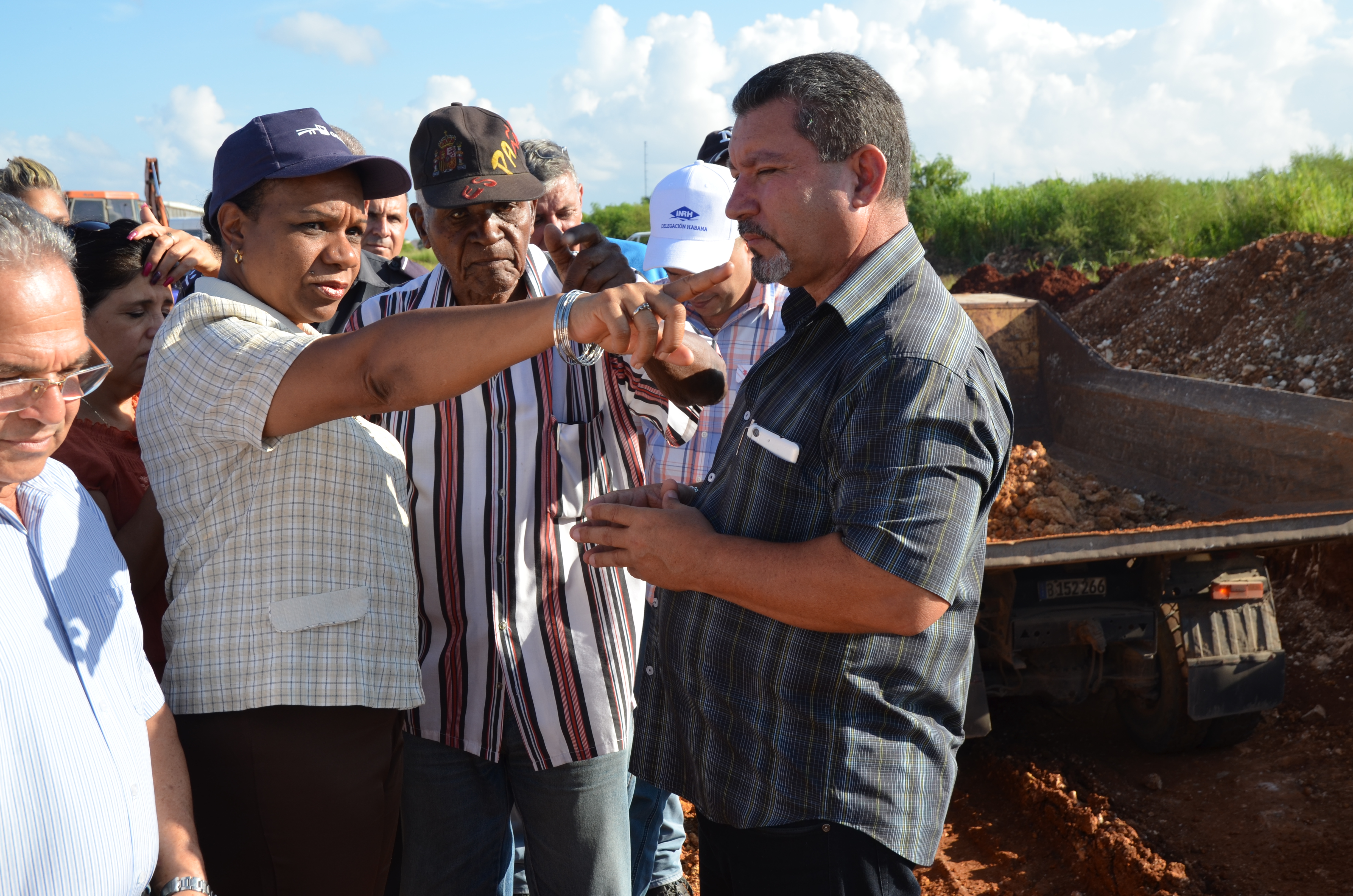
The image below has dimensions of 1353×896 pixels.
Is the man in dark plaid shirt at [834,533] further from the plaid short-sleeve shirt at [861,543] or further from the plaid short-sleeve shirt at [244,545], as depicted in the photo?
the plaid short-sleeve shirt at [244,545]

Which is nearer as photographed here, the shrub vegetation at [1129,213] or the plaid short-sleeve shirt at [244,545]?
the plaid short-sleeve shirt at [244,545]

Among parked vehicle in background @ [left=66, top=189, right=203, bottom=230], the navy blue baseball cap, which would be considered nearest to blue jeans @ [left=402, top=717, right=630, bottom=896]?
the navy blue baseball cap

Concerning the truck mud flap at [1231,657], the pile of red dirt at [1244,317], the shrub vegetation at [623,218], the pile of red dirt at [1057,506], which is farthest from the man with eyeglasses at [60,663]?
the shrub vegetation at [623,218]

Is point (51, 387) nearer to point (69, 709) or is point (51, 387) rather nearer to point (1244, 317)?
point (69, 709)

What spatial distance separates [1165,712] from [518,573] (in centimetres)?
303

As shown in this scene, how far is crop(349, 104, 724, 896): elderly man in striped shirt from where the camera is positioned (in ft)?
6.93

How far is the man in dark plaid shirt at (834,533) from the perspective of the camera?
150cm

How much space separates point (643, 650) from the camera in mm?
2074

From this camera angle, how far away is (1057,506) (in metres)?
4.51

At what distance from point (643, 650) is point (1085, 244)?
1844 centimetres

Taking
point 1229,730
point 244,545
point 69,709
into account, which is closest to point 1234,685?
point 1229,730

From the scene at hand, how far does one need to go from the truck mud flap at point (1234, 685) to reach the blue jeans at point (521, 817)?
2421 millimetres

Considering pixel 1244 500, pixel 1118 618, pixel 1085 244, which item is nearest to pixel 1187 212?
pixel 1085 244

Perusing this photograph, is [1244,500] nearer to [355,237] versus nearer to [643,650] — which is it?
[643,650]
